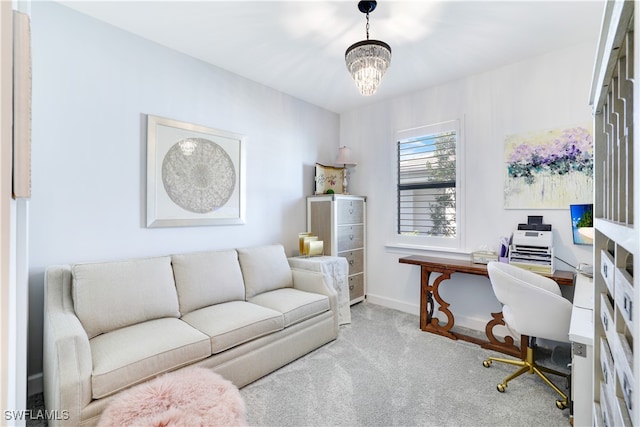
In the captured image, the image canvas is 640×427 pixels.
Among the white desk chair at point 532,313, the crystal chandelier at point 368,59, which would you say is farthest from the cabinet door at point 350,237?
the crystal chandelier at point 368,59

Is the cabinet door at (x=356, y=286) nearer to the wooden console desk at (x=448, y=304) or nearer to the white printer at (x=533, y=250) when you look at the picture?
the wooden console desk at (x=448, y=304)

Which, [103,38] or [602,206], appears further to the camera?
[103,38]

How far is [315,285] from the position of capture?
2951mm

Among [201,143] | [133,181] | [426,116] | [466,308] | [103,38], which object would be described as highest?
[103,38]

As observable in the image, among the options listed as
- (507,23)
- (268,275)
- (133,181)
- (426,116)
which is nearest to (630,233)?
(507,23)

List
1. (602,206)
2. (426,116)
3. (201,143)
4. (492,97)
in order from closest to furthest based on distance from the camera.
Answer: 1. (602,206)
2. (201,143)
3. (492,97)
4. (426,116)

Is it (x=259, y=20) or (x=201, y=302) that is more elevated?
(x=259, y=20)

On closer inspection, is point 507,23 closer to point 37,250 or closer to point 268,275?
point 268,275

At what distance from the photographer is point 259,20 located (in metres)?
2.27

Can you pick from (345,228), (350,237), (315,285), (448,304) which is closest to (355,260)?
(350,237)

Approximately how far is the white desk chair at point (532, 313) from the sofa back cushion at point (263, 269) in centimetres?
186

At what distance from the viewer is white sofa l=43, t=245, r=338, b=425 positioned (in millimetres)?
1515

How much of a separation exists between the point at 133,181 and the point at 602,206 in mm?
2948
